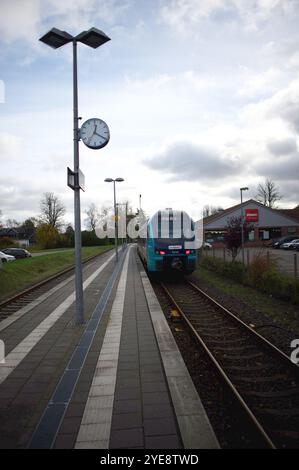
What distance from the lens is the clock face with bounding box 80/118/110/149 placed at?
321 inches

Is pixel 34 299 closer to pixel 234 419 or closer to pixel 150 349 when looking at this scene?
pixel 150 349

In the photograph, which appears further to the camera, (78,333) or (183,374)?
(78,333)

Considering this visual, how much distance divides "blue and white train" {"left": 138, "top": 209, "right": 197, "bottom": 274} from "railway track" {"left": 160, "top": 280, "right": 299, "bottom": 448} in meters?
5.31

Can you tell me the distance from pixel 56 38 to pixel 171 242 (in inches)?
339

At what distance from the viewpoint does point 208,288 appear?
14.2 metres

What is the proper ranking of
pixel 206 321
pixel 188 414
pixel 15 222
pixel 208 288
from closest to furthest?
1. pixel 188 414
2. pixel 206 321
3. pixel 208 288
4. pixel 15 222

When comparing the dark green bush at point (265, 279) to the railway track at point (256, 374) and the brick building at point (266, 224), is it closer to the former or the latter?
the railway track at point (256, 374)

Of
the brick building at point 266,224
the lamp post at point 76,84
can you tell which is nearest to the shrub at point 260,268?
the lamp post at point 76,84

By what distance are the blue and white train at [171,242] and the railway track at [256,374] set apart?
531 centimetres

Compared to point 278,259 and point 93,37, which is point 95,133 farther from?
point 278,259

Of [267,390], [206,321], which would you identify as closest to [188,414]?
[267,390]

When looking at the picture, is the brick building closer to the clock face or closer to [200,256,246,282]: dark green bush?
[200,256,246,282]: dark green bush
